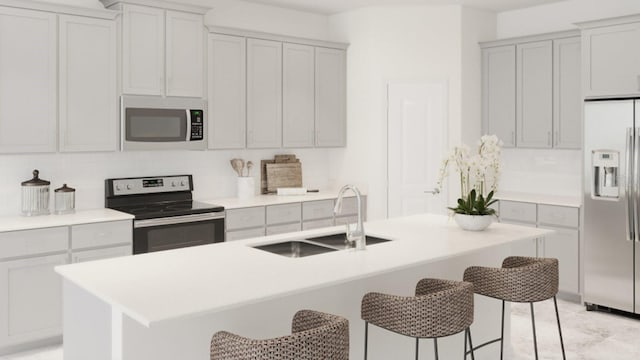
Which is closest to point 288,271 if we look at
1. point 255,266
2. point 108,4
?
point 255,266

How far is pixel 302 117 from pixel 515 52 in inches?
87.9

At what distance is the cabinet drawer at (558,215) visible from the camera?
17.4 feet

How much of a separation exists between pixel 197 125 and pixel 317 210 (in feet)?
4.72

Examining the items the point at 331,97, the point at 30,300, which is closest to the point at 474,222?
the point at 331,97

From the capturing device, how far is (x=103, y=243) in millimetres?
4371

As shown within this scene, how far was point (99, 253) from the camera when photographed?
171 inches

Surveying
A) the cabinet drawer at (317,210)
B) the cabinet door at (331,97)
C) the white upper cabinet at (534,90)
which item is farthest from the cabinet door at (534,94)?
the cabinet drawer at (317,210)

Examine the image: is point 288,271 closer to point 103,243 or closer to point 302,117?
point 103,243

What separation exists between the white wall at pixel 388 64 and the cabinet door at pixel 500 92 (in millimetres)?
96

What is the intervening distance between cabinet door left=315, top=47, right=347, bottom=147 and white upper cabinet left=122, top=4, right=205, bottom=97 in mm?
1451

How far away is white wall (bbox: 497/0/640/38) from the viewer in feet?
18.0

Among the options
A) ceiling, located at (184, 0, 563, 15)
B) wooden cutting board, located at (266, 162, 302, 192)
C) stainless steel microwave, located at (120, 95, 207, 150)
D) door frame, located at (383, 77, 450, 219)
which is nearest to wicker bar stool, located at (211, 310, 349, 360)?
stainless steel microwave, located at (120, 95, 207, 150)

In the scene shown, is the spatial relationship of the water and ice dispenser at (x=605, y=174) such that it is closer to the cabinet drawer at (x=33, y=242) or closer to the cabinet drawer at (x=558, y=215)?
the cabinet drawer at (x=558, y=215)

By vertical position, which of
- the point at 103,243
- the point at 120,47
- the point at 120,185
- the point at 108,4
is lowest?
the point at 103,243
